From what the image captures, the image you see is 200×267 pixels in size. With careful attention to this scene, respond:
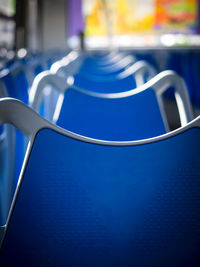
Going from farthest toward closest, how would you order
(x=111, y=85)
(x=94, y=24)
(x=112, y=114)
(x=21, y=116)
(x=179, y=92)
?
(x=94, y=24), (x=111, y=85), (x=179, y=92), (x=112, y=114), (x=21, y=116)

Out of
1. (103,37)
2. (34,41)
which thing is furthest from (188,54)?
(103,37)

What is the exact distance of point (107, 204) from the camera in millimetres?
1004

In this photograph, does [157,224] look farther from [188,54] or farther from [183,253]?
[188,54]

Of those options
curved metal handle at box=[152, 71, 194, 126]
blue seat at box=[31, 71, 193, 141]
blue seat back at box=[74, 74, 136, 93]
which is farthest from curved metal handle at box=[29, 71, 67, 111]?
blue seat back at box=[74, 74, 136, 93]

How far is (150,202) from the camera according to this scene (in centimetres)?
101

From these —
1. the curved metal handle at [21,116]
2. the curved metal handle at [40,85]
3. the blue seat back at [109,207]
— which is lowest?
the blue seat back at [109,207]

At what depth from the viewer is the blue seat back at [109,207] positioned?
3.20 feet

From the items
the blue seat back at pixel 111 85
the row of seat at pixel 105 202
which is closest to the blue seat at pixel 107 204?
the row of seat at pixel 105 202

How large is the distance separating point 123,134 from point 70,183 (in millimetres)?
664

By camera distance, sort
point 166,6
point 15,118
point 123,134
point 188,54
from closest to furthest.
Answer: point 15,118 → point 123,134 → point 188,54 → point 166,6

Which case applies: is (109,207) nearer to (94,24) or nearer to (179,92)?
(179,92)

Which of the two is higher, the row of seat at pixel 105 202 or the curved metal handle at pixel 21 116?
the curved metal handle at pixel 21 116

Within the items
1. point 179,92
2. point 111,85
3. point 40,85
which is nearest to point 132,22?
point 111,85

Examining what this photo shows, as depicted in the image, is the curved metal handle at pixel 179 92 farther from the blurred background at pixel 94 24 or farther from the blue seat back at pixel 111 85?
the blurred background at pixel 94 24
